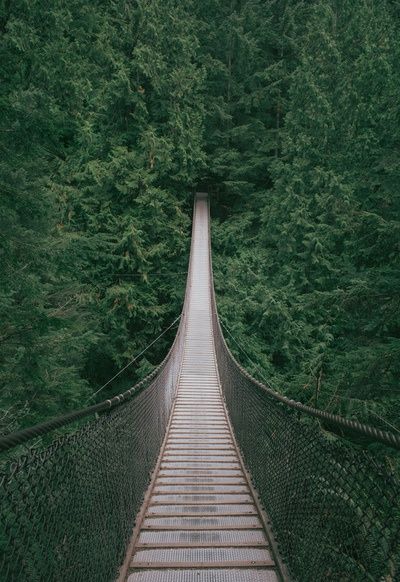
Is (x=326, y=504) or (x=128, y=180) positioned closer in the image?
(x=326, y=504)

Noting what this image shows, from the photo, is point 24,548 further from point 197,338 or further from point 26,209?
point 197,338

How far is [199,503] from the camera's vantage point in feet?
8.85

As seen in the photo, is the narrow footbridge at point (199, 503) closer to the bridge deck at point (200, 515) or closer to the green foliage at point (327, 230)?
the bridge deck at point (200, 515)

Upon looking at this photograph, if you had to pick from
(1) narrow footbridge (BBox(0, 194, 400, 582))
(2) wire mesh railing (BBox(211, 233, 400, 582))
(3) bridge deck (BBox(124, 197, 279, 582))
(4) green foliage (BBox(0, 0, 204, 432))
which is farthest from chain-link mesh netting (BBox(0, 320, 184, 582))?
(4) green foliage (BBox(0, 0, 204, 432))

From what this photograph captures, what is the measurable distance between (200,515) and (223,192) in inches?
583

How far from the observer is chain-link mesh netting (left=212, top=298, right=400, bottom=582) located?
1.12m

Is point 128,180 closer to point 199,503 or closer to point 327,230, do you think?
point 327,230

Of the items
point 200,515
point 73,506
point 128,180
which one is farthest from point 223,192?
point 73,506

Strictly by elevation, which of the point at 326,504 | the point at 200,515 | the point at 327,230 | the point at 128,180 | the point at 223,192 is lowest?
the point at 200,515

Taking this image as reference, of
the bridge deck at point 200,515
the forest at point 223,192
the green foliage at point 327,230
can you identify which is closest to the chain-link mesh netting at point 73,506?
the bridge deck at point 200,515

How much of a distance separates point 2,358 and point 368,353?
421cm

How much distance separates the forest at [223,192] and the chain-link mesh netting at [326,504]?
2.53 meters

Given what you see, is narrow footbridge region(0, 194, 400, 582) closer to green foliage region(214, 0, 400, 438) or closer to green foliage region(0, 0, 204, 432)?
green foliage region(214, 0, 400, 438)

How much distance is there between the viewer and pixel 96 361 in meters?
11.2
